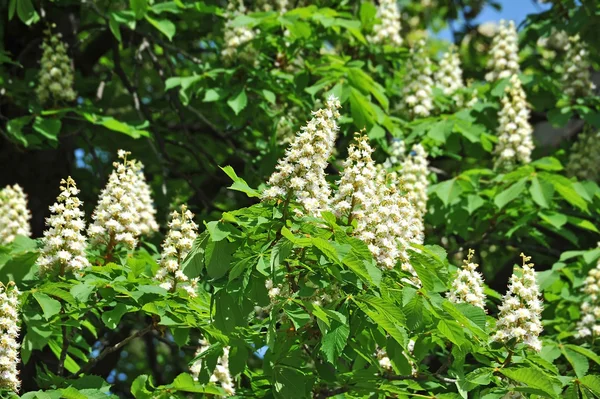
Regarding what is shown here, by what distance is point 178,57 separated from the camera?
346 inches

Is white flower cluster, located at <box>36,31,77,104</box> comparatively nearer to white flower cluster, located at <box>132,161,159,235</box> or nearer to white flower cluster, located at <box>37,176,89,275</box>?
white flower cluster, located at <box>132,161,159,235</box>

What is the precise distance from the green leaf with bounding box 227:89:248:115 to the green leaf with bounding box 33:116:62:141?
1129 mm

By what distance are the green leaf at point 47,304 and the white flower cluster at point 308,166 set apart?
1.10m

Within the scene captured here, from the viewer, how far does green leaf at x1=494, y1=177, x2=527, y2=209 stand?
19.5ft

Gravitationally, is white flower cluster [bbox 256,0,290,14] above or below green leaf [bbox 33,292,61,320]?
above

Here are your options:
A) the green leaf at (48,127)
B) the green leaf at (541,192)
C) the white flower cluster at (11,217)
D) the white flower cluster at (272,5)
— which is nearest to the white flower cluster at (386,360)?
the green leaf at (541,192)

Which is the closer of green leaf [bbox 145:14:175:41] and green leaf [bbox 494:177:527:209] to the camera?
green leaf [bbox 494:177:527:209]

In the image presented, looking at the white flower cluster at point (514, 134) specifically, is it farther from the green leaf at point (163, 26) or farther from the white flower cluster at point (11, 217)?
the white flower cluster at point (11, 217)

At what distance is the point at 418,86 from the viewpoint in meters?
7.07

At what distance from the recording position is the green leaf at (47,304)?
13.7 feet

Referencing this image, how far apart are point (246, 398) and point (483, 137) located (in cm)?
320

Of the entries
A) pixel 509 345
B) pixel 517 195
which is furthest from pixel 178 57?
pixel 509 345

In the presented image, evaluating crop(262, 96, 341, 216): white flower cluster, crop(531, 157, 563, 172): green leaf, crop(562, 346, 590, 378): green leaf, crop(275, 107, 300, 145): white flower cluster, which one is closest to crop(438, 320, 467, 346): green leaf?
crop(262, 96, 341, 216): white flower cluster

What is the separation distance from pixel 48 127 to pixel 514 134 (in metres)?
3.20
